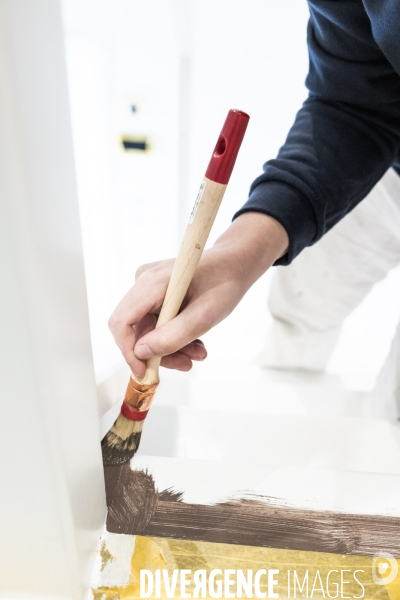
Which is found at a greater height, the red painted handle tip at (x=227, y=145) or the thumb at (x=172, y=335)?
the red painted handle tip at (x=227, y=145)

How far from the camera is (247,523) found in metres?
0.45

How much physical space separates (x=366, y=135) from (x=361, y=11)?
153 millimetres

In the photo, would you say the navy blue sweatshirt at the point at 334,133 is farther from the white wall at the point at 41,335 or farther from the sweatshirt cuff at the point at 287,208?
the white wall at the point at 41,335

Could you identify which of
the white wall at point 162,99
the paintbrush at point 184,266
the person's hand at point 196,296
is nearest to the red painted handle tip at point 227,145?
the paintbrush at point 184,266

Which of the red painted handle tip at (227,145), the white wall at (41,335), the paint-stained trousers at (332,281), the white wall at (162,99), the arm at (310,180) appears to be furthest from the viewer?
the white wall at (162,99)

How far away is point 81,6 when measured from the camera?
3.85 ft

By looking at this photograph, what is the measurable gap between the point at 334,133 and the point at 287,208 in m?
0.14

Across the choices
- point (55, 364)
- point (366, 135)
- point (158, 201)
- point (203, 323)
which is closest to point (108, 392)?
point (203, 323)

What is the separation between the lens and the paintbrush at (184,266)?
0.40 metres

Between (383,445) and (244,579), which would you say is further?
(383,445)

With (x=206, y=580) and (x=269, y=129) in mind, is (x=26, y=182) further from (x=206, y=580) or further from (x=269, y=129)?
(x=269, y=129)

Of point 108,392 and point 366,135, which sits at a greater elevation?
point 366,135

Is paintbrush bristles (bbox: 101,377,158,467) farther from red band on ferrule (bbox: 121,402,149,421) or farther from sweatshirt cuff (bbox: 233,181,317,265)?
sweatshirt cuff (bbox: 233,181,317,265)

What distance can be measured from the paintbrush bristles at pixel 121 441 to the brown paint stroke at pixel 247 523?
0.03 m
